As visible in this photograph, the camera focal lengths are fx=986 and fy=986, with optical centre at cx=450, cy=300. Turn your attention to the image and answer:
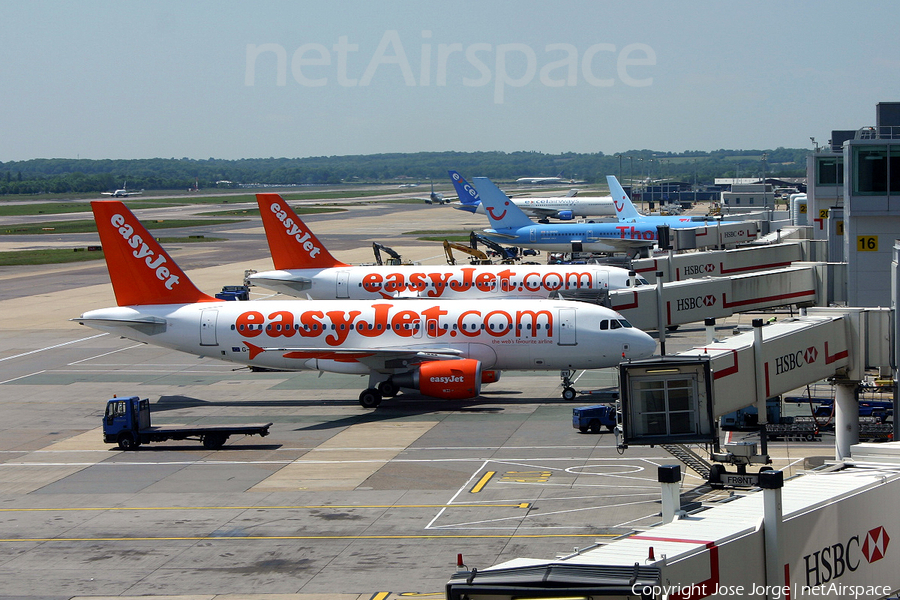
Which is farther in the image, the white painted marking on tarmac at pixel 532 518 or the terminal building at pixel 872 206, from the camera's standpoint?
the terminal building at pixel 872 206

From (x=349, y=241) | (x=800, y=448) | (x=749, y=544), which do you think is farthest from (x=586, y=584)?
(x=349, y=241)

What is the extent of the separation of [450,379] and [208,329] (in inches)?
524

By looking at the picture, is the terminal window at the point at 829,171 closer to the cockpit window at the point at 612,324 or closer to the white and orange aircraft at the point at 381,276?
the white and orange aircraft at the point at 381,276

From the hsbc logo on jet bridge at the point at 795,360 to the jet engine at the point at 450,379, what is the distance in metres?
24.5

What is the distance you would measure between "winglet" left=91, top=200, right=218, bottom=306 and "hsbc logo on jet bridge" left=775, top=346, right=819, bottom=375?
3524 centimetres

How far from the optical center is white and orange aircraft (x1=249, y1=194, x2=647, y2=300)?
67.6 meters

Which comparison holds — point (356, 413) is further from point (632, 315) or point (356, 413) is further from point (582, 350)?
point (632, 315)

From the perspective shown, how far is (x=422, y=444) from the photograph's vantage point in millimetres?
42656

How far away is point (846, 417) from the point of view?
91.8ft

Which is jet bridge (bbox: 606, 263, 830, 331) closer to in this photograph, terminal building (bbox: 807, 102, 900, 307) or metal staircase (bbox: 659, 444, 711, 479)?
terminal building (bbox: 807, 102, 900, 307)

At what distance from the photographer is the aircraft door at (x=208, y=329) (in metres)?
51.8

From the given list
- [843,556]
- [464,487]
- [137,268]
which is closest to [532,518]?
[464,487]

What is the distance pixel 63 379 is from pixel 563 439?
32661 mm

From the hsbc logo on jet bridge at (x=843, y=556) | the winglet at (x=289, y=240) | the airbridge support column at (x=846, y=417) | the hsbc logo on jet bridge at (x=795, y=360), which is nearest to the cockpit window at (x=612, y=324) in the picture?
the airbridge support column at (x=846, y=417)
